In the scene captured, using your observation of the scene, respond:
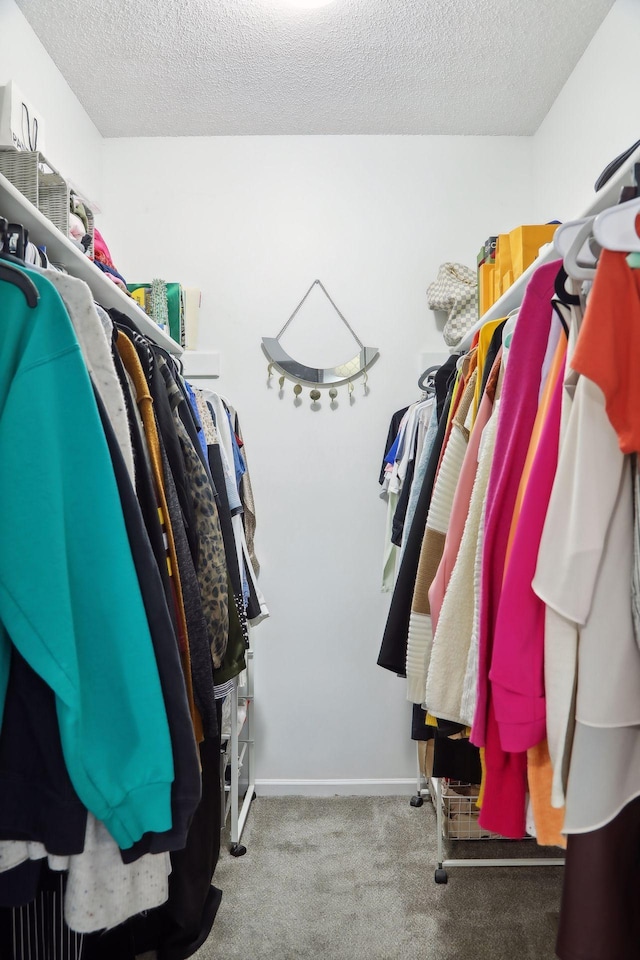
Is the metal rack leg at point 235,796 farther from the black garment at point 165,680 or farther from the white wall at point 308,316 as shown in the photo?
the black garment at point 165,680

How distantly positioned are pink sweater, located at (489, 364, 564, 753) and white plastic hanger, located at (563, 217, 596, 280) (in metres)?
0.14

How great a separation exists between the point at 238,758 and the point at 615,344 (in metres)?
2.04

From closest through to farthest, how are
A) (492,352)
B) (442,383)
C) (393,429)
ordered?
(492,352)
(442,383)
(393,429)

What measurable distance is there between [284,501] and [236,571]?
Answer: 99cm

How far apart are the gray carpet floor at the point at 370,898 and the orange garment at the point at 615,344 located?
1.57 meters

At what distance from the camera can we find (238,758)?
228 centimetres

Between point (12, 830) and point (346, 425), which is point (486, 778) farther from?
point (346, 425)

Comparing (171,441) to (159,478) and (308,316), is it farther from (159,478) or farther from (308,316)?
(308,316)

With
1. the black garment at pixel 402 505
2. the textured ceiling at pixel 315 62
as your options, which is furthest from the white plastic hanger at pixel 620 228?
the textured ceiling at pixel 315 62

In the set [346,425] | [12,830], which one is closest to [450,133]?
[346,425]

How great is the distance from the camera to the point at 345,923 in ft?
5.77

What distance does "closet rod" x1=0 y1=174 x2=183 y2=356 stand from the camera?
3.13ft

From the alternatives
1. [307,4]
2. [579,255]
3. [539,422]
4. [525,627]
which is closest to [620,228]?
[579,255]

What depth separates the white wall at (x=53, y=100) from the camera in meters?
1.83
